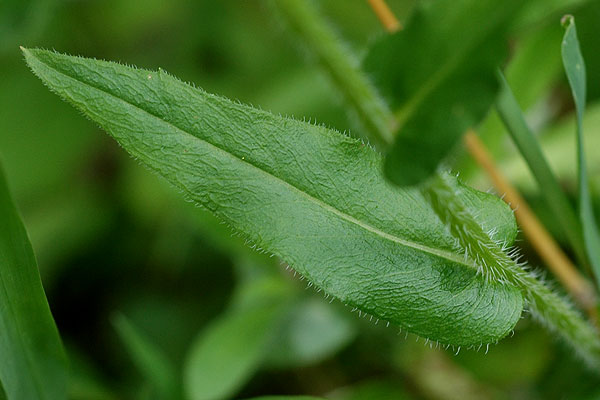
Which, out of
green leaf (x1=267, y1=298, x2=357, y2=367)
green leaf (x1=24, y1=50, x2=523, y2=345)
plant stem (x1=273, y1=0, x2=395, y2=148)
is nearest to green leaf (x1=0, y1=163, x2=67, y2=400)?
green leaf (x1=24, y1=50, x2=523, y2=345)

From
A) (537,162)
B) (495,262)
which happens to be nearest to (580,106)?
(537,162)

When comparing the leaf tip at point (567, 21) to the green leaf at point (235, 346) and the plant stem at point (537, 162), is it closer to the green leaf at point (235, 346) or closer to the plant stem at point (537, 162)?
the plant stem at point (537, 162)

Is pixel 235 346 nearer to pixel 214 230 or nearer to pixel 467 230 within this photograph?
pixel 214 230

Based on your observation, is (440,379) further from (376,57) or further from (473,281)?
(376,57)

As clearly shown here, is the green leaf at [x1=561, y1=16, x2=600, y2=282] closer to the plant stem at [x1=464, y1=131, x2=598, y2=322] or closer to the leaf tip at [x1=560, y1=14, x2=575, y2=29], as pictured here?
the leaf tip at [x1=560, y1=14, x2=575, y2=29]

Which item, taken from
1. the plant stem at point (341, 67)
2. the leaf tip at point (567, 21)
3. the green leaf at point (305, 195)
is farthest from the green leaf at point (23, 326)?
the leaf tip at point (567, 21)

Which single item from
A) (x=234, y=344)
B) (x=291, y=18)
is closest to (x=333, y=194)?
(x=291, y=18)
